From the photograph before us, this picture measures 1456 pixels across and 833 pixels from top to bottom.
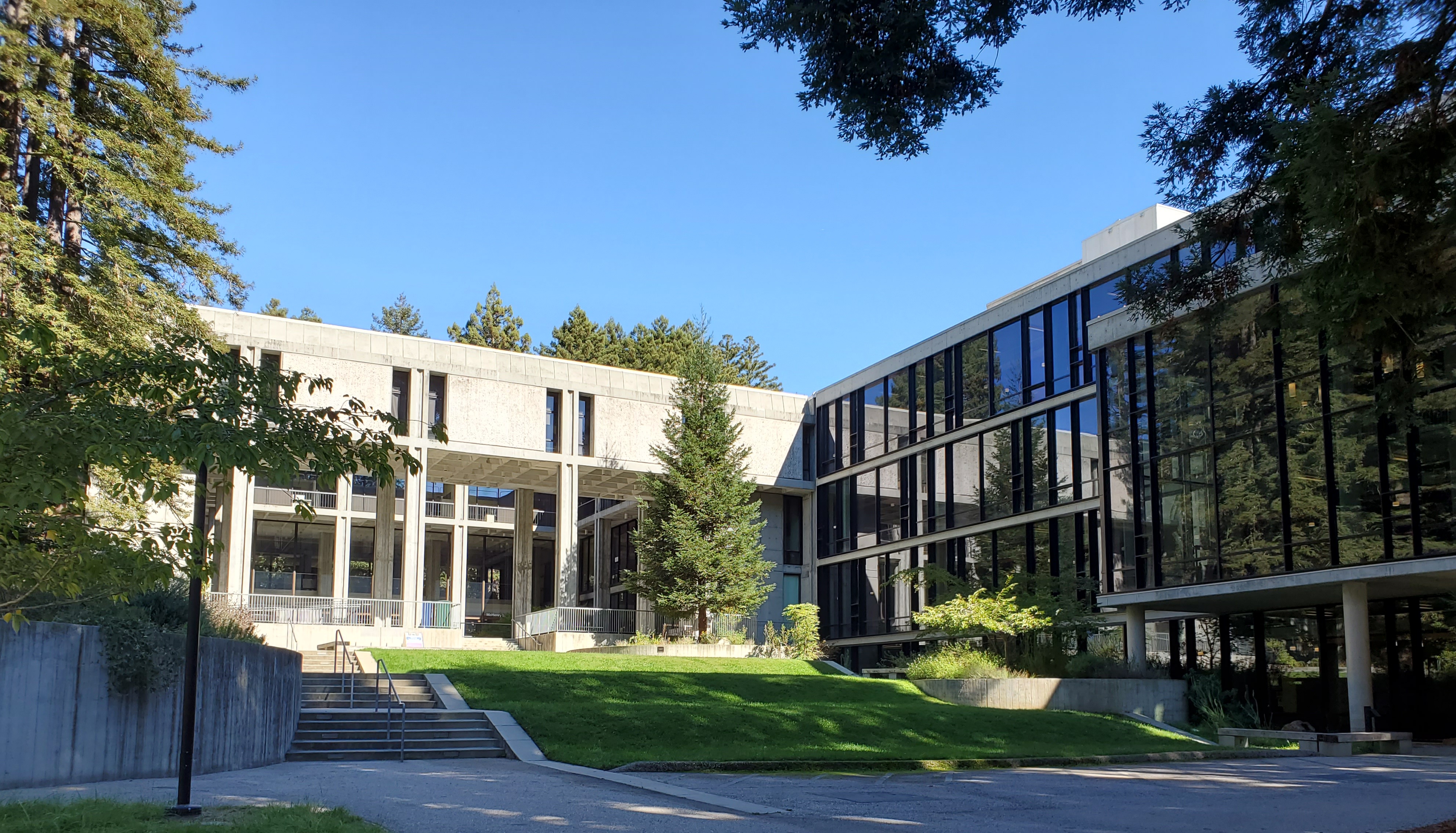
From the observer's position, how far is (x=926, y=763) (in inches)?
591

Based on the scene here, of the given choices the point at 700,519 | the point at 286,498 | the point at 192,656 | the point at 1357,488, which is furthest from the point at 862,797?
the point at 286,498

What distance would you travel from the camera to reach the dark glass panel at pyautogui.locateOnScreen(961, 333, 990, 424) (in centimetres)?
3325

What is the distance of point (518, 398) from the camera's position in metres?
36.4

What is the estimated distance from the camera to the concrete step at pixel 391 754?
15.7 metres

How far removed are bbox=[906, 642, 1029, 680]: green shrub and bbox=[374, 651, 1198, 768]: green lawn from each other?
64cm

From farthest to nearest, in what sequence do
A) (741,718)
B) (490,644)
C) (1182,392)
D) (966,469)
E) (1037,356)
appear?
(490,644), (966,469), (1037,356), (1182,392), (741,718)

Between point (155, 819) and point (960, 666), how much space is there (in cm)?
1939

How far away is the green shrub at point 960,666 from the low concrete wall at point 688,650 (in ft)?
19.9

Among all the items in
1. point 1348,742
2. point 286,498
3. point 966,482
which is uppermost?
point 286,498

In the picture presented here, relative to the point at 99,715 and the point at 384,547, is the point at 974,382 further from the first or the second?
the point at 99,715

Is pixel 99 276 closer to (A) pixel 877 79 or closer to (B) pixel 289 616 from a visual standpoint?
(B) pixel 289 616

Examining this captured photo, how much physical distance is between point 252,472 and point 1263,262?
8610 mm

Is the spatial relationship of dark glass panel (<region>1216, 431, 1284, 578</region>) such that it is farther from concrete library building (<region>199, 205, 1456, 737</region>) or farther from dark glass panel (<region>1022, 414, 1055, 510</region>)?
dark glass panel (<region>1022, 414, 1055, 510</region>)

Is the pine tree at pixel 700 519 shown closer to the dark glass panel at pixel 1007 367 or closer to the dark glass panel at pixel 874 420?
the dark glass panel at pixel 874 420
